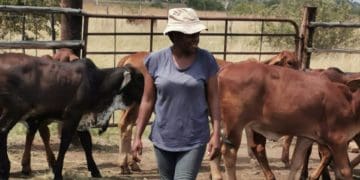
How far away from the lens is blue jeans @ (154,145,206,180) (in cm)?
489

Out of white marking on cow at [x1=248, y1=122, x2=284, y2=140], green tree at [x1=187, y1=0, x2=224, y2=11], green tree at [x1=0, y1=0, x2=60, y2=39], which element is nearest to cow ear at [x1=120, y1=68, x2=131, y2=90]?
white marking on cow at [x1=248, y1=122, x2=284, y2=140]

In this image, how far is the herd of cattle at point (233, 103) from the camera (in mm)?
7332

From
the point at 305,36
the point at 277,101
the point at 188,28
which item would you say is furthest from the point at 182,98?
the point at 305,36

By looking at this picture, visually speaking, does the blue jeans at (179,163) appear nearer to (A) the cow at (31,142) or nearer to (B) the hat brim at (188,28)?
(B) the hat brim at (188,28)

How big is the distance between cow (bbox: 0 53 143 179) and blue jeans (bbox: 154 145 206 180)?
296 centimetres

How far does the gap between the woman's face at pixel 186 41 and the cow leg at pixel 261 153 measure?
371 cm

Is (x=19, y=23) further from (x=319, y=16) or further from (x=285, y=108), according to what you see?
(x=319, y=16)

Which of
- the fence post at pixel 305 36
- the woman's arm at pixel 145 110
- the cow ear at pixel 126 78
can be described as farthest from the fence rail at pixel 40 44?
the woman's arm at pixel 145 110

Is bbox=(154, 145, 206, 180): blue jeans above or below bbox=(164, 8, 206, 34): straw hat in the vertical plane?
below

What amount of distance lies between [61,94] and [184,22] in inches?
132

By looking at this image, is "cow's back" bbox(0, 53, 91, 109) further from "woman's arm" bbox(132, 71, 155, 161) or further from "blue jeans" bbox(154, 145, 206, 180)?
"blue jeans" bbox(154, 145, 206, 180)

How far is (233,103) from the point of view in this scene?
24.2 feet

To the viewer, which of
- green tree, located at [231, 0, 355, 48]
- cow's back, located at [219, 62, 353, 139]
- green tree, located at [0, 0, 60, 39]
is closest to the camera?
cow's back, located at [219, 62, 353, 139]

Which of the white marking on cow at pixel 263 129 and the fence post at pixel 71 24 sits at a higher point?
the fence post at pixel 71 24
